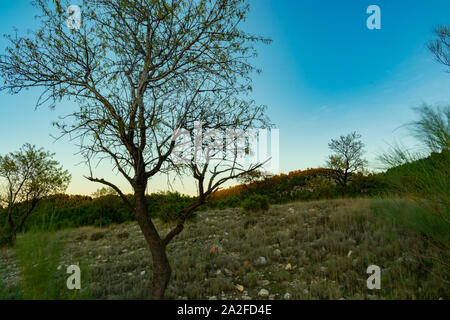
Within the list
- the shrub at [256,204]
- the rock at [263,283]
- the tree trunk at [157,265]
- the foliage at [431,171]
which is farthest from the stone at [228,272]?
the shrub at [256,204]

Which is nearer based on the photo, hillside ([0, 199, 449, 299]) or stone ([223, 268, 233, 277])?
hillside ([0, 199, 449, 299])

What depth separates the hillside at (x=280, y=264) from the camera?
189 inches

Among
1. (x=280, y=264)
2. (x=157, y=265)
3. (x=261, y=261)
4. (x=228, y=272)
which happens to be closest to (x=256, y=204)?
(x=261, y=261)

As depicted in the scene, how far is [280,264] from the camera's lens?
256 inches

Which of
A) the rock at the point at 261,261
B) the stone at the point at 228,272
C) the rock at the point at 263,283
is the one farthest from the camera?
the rock at the point at 261,261

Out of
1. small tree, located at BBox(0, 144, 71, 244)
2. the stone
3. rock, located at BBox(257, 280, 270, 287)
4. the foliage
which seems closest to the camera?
the foliage

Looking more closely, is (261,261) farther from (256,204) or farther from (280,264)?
(256,204)

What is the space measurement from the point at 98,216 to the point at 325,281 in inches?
927

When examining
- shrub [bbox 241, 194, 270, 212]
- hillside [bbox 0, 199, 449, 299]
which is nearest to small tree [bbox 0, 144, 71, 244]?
hillside [bbox 0, 199, 449, 299]

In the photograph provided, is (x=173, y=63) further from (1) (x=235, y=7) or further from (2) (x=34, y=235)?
(2) (x=34, y=235)

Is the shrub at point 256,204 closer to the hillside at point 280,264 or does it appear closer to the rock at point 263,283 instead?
the hillside at point 280,264

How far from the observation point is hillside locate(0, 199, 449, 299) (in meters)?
4.81

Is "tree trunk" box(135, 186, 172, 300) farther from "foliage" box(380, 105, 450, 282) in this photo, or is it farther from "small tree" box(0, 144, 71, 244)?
"small tree" box(0, 144, 71, 244)

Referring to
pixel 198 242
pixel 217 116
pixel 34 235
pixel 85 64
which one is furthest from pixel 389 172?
pixel 198 242
